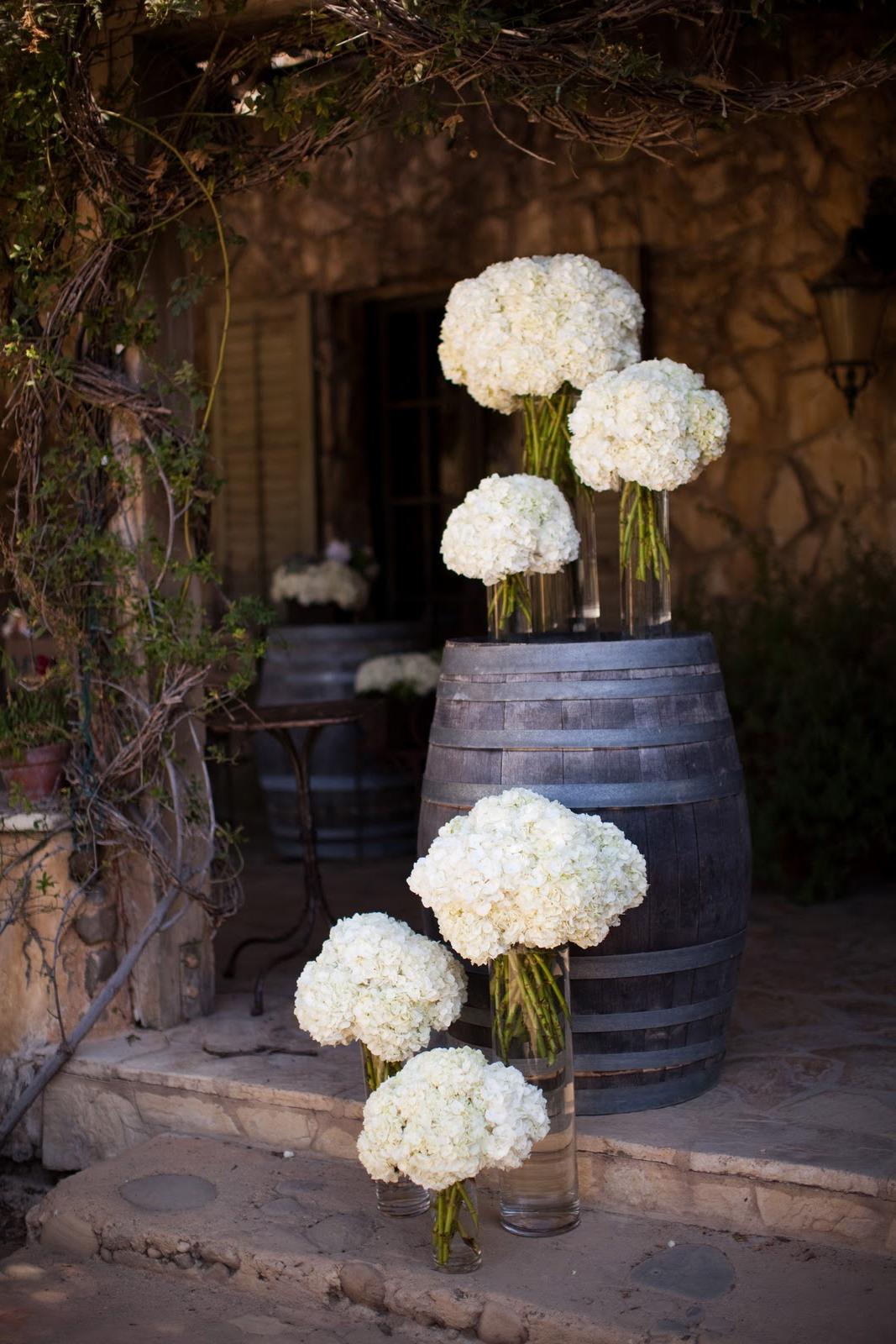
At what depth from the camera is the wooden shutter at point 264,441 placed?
6770 millimetres

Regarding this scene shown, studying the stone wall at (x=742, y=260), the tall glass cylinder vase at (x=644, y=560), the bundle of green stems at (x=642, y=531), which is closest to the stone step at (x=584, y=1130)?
the tall glass cylinder vase at (x=644, y=560)

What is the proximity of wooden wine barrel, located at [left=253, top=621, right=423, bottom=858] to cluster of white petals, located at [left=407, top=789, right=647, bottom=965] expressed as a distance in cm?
319

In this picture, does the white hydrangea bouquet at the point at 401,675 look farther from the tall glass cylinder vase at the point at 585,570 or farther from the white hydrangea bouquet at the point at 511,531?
the white hydrangea bouquet at the point at 511,531

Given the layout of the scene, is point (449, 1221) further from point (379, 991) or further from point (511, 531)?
point (511, 531)

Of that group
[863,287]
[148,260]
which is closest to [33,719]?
[148,260]

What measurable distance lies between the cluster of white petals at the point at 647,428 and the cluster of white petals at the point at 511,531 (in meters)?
0.11

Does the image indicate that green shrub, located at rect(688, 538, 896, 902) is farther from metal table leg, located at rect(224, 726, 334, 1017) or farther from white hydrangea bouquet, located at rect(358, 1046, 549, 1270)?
white hydrangea bouquet, located at rect(358, 1046, 549, 1270)

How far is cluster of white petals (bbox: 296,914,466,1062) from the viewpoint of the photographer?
2.86 meters

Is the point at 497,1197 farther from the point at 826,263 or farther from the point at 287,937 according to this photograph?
the point at 826,263

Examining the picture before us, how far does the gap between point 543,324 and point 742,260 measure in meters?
2.76

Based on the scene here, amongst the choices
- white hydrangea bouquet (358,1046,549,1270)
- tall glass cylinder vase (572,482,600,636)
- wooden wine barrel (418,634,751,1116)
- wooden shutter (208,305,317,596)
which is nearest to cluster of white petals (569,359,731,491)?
tall glass cylinder vase (572,482,600,636)

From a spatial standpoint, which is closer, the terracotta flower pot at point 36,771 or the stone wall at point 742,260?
the terracotta flower pot at point 36,771

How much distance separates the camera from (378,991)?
9.38ft

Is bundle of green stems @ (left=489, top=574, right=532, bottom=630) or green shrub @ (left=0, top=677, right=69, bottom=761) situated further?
green shrub @ (left=0, top=677, right=69, bottom=761)
